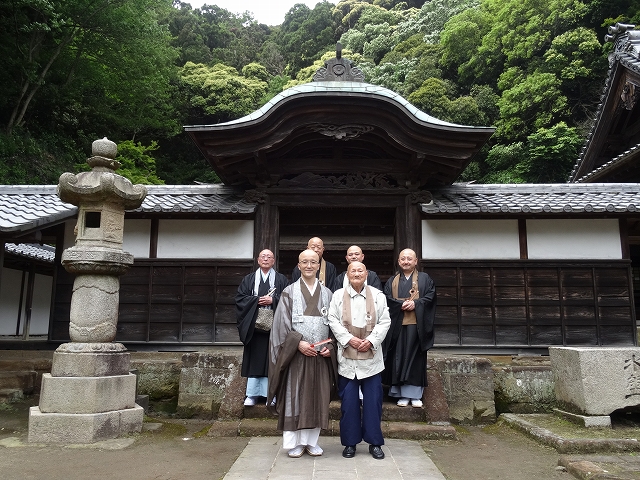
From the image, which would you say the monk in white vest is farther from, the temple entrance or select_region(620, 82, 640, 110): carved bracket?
select_region(620, 82, 640, 110): carved bracket

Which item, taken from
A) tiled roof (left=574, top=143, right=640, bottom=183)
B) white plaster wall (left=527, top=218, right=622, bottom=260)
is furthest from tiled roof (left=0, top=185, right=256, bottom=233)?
tiled roof (left=574, top=143, right=640, bottom=183)

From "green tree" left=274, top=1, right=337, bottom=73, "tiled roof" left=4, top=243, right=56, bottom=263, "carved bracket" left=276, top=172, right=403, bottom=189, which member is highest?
"green tree" left=274, top=1, right=337, bottom=73

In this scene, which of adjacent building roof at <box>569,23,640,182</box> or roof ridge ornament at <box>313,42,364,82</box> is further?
adjacent building roof at <box>569,23,640,182</box>

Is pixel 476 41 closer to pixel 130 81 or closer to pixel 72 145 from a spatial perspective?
pixel 130 81

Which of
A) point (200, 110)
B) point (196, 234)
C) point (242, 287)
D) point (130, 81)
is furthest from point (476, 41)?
point (242, 287)

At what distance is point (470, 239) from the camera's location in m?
8.44

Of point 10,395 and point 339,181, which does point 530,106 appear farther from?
point 10,395

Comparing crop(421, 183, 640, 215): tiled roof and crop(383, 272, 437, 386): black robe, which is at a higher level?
crop(421, 183, 640, 215): tiled roof

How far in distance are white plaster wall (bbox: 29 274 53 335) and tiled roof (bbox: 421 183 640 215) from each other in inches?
531

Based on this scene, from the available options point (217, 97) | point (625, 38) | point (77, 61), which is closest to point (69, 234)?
point (625, 38)

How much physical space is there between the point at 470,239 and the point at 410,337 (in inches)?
134

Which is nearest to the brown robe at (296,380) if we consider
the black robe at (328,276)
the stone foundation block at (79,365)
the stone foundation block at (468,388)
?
the black robe at (328,276)

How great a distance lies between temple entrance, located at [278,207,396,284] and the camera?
1258 cm

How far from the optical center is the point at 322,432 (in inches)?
210
